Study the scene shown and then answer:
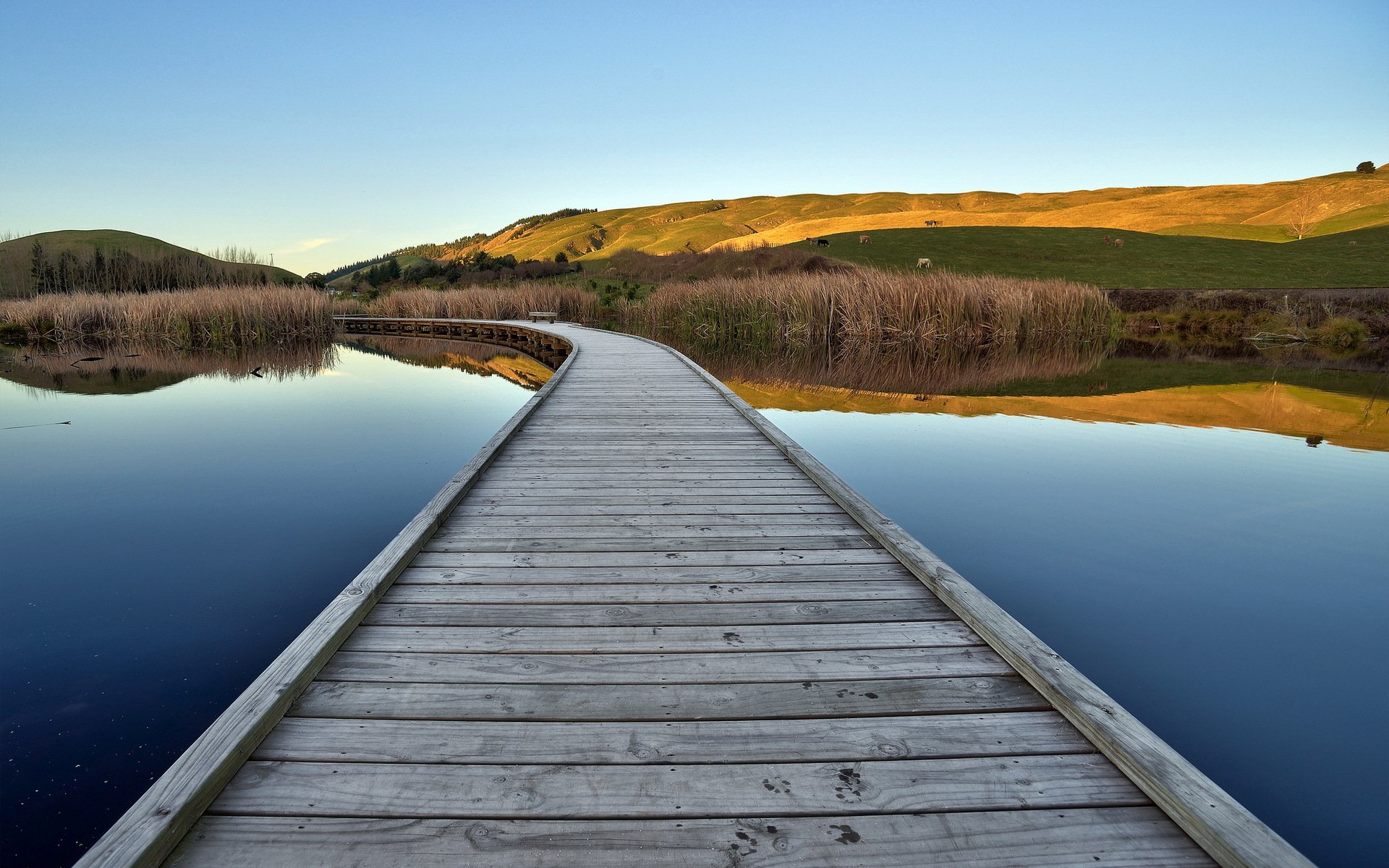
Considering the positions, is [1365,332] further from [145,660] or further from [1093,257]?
[145,660]

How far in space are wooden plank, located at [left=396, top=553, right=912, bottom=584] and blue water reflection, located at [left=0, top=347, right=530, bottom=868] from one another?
1025 millimetres

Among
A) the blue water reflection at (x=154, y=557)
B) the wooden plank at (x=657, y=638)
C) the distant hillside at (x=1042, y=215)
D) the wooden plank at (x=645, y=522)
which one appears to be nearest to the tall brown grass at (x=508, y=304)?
A: the blue water reflection at (x=154, y=557)

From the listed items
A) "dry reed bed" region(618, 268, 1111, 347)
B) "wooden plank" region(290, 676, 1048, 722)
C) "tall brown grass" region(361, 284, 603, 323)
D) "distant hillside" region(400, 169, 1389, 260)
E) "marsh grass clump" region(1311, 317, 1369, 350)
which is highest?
"distant hillside" region(400, 169, 1389, 260)

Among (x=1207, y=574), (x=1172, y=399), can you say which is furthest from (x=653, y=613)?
(x=1172, y=399)

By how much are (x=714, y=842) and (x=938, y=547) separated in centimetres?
339

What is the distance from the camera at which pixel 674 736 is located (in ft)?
5.11

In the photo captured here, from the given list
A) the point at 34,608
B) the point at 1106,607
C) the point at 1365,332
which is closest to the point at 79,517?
the point at 34,608

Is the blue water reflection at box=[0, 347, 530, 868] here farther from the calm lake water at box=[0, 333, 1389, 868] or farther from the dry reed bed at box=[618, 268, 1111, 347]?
the dry reed bed at box=[618, 268, 1111, 347]

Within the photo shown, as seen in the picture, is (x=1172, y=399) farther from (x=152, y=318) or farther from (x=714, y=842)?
(x=152, y=318)

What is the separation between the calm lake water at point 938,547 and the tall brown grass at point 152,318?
7.54m

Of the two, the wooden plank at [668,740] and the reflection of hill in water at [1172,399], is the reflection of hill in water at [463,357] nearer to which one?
the reflection of hill in water at [1172,399]

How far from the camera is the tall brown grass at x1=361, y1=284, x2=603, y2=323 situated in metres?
22.5

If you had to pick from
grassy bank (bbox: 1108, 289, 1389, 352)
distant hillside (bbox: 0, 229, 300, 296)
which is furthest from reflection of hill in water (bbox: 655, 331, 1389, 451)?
distant hillside (bbox: 0, 229, 300, 296)

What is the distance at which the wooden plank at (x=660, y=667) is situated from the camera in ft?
5.87
